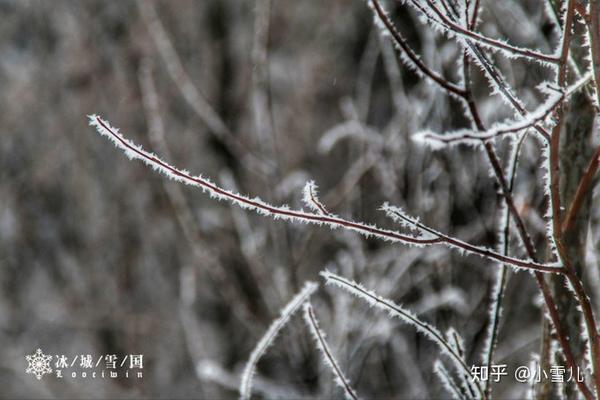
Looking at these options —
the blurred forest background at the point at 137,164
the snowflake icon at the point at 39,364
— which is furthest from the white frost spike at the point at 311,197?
the blurred forest background at the point at 137,164

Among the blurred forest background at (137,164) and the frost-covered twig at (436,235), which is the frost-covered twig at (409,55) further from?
the blurred forest background at (137,164)

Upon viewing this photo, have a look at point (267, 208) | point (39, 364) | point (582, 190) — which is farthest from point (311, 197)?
point (39, 364)

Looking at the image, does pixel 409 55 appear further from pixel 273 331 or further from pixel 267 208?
pixel 273 331

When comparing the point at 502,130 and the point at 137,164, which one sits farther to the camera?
the point at 137,164

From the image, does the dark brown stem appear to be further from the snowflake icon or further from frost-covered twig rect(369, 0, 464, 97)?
the snowflake icon

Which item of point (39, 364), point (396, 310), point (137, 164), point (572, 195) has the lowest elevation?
point (396, 310)

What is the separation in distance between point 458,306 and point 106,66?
120 inches

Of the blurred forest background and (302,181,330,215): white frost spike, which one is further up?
the blurred forest background

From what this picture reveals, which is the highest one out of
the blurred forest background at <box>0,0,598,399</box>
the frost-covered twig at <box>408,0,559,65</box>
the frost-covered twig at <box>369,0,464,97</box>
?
the blurred forest background at <box>0,0,598,399</box>

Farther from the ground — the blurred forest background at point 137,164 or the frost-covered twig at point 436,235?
the blurred forest background at point 137,164

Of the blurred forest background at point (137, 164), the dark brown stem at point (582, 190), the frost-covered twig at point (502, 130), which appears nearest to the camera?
the frost-covered twig at point (502, 130)

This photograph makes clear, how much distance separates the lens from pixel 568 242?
2.42 feet

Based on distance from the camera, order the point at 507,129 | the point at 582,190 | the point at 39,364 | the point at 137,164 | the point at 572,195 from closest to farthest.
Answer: the point at 507,129 < the point at 582,190 < the point at 572,195 < the point at 39,364 < the point at 137,164

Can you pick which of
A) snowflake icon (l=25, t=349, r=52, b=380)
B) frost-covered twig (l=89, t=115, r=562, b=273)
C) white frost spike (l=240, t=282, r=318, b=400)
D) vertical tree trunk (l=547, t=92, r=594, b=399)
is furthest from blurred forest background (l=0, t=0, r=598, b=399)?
frost-covered twig (l=89, t=115, r=562, b=273)
